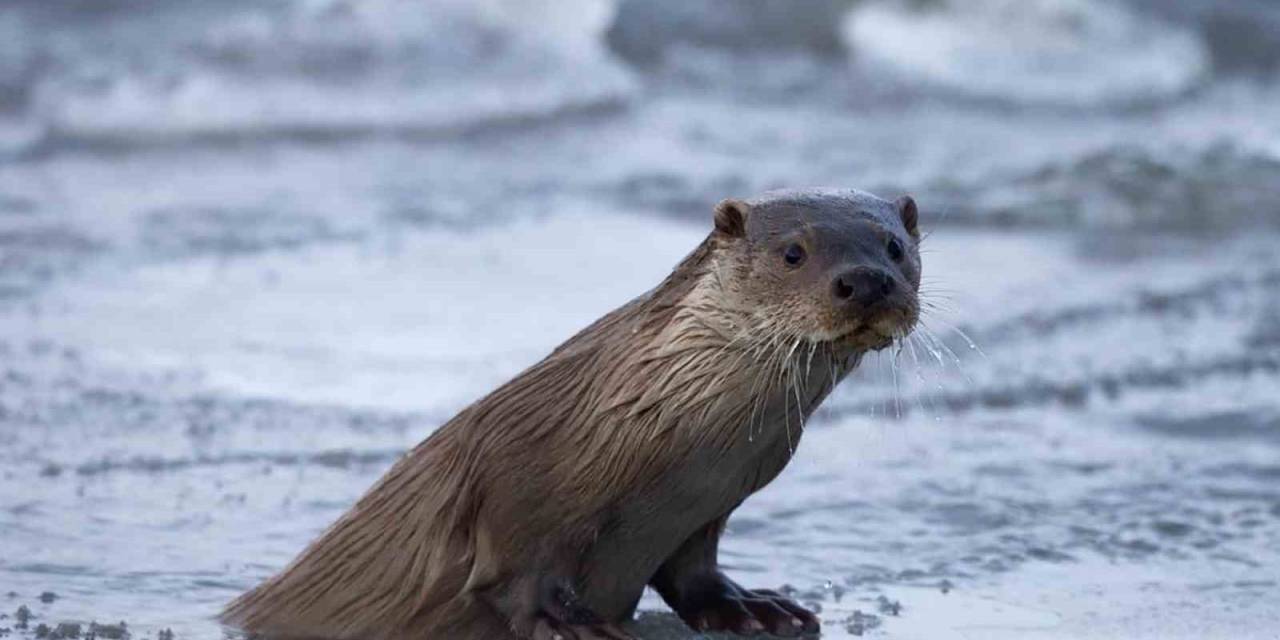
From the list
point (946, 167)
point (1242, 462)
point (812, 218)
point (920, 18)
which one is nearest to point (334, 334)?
point (1242, 462)

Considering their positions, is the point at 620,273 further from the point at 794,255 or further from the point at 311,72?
the point at 311,72

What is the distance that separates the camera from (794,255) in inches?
191

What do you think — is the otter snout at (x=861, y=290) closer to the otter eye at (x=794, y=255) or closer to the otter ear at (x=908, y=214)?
the otter eye at (x=794, y=255)

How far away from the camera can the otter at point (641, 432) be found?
4809 mm

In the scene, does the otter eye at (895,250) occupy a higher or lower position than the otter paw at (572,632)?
higher

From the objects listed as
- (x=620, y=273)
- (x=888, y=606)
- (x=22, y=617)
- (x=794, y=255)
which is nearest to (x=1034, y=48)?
(x=620, y=273)

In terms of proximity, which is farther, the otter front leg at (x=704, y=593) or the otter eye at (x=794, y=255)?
the otter front leg at (x=704, y=593)

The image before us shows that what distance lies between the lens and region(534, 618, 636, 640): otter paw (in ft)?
16.0

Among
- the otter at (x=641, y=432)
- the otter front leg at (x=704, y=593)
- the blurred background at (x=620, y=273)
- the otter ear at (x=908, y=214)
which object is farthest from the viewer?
the blurred background at (x=620, y=273)

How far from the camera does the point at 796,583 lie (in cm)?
632

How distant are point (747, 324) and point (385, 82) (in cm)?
1200

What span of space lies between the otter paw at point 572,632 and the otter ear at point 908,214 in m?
1.03

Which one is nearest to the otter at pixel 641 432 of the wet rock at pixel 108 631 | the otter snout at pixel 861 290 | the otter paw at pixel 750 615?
the otter snout at pixel 861 290

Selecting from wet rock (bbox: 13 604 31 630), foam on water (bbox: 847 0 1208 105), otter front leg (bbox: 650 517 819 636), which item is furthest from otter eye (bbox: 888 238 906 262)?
foam on water (bbox: 847 0 1208 105)
